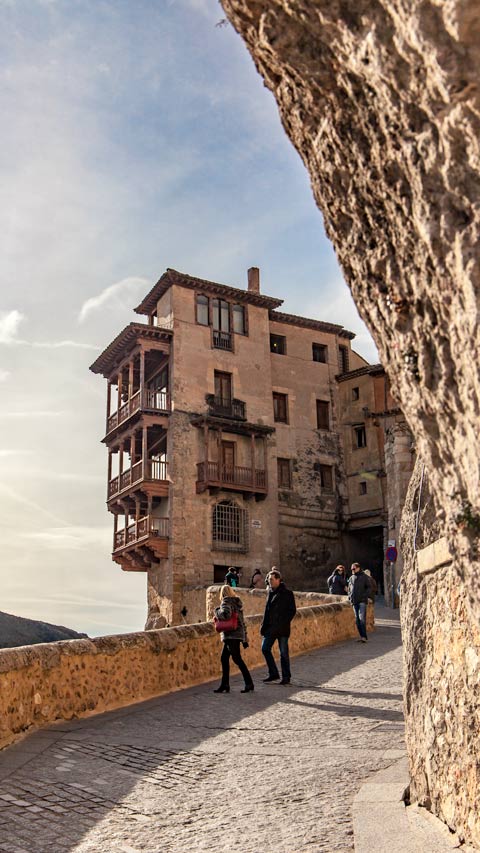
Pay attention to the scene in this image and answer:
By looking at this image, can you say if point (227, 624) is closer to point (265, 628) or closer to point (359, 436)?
point (265, 628)

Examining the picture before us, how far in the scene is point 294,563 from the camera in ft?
Answer: 115

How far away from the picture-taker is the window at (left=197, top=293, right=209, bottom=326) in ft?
114

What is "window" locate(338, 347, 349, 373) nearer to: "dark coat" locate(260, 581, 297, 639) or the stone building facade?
the stone building facade

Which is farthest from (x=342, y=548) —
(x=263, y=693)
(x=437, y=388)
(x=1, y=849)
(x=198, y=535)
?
(x=437, y=388)

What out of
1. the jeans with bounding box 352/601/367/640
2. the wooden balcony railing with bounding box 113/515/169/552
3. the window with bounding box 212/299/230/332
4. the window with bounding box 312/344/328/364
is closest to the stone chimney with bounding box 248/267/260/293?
the window with bounding box 212/299/230/332

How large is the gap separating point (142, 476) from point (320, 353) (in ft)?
37.8

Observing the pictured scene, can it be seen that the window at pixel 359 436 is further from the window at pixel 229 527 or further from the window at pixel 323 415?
the window at pixel 229 527

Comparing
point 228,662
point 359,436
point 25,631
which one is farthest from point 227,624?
point 359,436

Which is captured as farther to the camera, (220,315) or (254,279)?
(254,279)

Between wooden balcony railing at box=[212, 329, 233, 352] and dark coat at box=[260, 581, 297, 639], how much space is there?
23697 mm

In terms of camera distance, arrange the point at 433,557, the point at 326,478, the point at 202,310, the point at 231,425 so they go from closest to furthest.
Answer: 1. the point at 433,557
2. the point at 231,425
3. the point at 202,310
4. the point at 326,478

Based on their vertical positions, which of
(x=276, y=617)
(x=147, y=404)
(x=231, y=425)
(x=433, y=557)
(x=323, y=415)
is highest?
(x=323, y=415)

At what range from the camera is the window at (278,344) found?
3797 centimetres

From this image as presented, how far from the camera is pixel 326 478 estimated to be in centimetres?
3747
